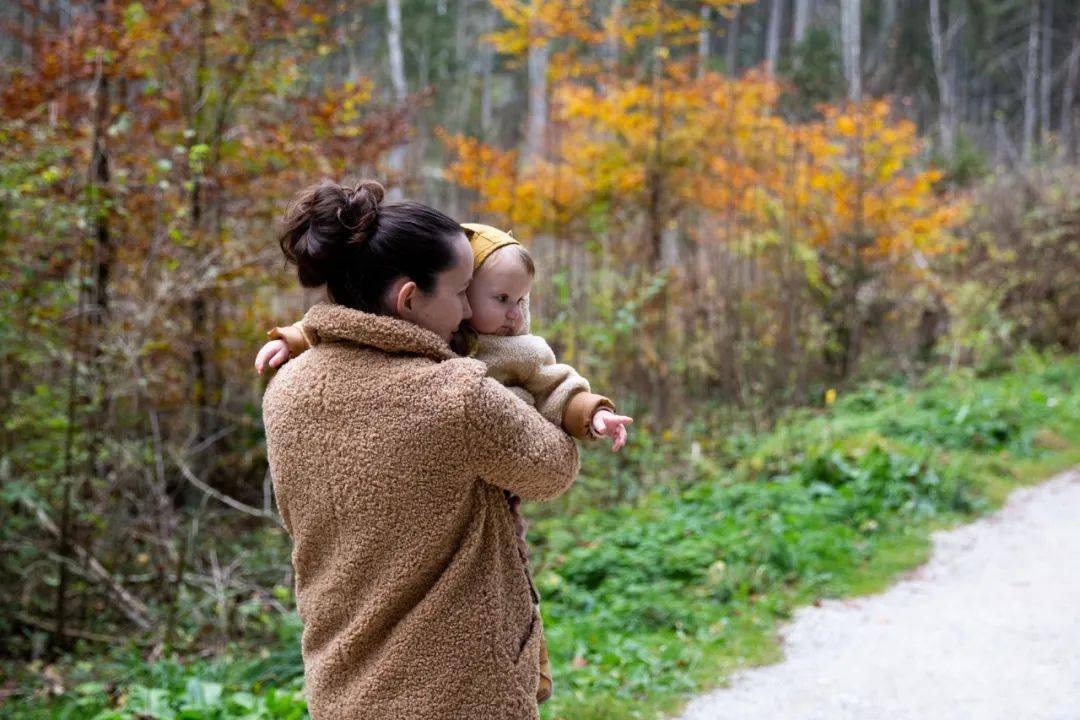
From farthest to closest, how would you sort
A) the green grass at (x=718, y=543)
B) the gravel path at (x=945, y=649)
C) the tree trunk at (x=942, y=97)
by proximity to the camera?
the tree trunk at (x=942, y=97), the green grass at (x=718, y=543), the gravel path at (x=945, y=649)

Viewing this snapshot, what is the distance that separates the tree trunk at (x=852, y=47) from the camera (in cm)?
1118

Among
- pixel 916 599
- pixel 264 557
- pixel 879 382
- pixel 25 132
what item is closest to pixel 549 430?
pixel 916 599

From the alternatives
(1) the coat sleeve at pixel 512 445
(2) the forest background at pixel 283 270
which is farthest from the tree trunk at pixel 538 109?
(1) the coat sleeve at pixel 512 445

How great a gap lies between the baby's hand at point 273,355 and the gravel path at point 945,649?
2.43 metres

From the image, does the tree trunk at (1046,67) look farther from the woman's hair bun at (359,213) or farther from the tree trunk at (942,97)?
the woman's hair bun at (359,213)

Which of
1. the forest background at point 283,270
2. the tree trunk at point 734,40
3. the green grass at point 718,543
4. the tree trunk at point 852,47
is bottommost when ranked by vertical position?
the green grass at point 718,543

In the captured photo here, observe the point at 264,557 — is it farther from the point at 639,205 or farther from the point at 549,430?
the point at 639,205

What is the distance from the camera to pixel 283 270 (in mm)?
3805

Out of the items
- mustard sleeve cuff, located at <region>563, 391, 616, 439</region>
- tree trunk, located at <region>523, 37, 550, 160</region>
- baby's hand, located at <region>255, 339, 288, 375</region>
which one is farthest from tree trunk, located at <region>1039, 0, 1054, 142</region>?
baby's hand, located at <region>255, 339, 288, 375</region>

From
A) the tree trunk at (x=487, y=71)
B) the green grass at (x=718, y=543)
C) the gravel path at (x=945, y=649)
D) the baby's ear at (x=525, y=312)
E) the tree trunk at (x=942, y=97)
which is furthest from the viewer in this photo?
the tree trunk at (x=487, y=71)

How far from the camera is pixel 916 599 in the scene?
4.77 m

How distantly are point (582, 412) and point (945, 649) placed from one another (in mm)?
3185

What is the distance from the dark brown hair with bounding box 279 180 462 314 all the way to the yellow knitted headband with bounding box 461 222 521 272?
11cm

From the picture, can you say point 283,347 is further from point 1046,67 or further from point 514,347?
point 1046,67
